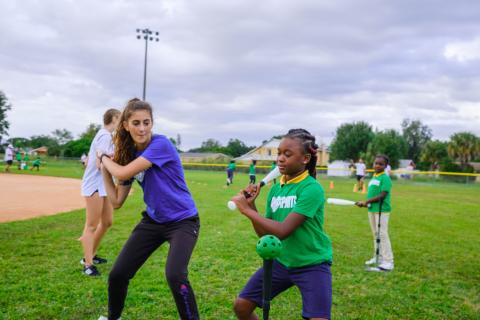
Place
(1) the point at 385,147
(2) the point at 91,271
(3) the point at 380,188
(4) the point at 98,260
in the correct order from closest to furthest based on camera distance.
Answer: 1. (2) the point at 91,271
2. (4) the point at 98,260
3. (3) the point at 380,188
4. (1) the point at 385,147

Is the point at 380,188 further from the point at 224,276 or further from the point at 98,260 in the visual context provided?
the point at 98,260

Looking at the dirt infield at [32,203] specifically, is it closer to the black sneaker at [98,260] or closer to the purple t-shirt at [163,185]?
the black sneaker at [98,260]

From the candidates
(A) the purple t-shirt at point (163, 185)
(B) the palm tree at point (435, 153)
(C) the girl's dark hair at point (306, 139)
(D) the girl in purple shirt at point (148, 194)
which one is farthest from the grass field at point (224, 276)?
(B) the palm tree at point (435, 153)

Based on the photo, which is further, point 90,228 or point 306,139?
point 90,228

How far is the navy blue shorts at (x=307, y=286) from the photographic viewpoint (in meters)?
2.89

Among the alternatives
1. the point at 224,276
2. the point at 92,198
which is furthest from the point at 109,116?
the point at 224,276

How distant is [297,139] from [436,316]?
10.7 ft

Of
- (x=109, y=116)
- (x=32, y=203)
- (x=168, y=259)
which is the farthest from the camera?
(x=32, y=203)

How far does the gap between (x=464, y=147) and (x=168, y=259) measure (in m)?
80.1

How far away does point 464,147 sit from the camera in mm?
72625

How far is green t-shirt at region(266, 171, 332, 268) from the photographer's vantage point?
3.03 meters

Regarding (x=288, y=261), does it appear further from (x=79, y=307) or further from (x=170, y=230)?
(x=79, y=307)

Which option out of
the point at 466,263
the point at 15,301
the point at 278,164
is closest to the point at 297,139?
the point at 278,164

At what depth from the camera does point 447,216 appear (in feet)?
47.4
